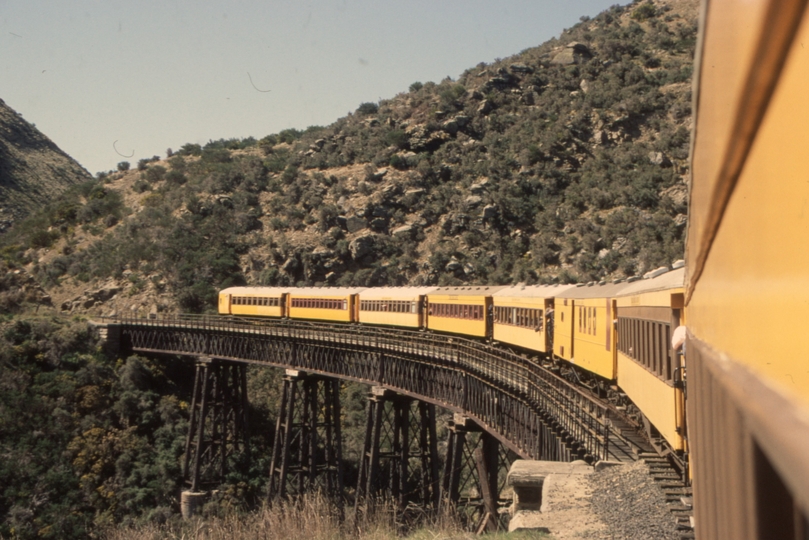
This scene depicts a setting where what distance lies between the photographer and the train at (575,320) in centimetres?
884

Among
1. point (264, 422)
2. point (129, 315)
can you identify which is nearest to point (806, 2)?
point (264, 422)

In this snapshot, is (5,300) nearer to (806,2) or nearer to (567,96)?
(567,96)

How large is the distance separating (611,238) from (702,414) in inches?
2102

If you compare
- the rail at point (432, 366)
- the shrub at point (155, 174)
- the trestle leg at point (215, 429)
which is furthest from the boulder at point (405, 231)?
the shrub at point (155, 174)

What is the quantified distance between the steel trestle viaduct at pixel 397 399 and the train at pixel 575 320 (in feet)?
2.15

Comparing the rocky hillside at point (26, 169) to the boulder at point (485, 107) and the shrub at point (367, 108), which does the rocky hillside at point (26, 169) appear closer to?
the shrub at point (367, 108)

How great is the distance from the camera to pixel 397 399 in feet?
88.8

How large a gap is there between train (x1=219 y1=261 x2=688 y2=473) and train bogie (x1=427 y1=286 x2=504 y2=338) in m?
0.04

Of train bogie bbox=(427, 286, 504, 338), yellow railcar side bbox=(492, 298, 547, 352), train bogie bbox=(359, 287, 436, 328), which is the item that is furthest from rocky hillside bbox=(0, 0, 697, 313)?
yellow railcar side bbox=(492, 298, 547, 352)

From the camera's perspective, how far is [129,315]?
2186 inches

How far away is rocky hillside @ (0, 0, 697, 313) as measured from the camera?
56500 millimetres

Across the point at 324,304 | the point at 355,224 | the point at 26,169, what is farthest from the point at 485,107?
the point at 26,169

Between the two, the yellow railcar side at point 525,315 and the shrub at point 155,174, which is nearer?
the yellow railcar side at point 525,315

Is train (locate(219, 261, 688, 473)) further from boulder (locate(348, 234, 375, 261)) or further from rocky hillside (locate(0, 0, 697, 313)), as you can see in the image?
rocky hillside (locate(0, 0, 697, 313))
